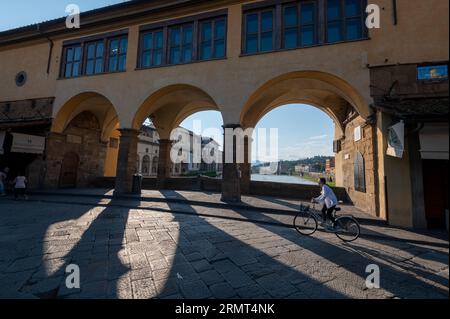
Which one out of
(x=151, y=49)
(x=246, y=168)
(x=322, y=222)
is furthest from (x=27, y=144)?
(x=322, y=222)

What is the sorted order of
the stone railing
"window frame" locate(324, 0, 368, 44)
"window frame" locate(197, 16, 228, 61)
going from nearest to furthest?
"window frame" locate(324, 0, 368, 44), "window frame" locate(197, 16, 228, 61), the stone railing

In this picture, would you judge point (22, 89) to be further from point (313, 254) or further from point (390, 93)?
point (390, 93)

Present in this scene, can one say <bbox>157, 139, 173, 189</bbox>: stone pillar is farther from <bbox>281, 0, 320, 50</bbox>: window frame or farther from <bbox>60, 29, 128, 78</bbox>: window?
<bbox>281, 0, 320, 50</bbox>: window frame

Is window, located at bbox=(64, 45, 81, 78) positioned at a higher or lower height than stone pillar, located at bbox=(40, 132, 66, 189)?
higher

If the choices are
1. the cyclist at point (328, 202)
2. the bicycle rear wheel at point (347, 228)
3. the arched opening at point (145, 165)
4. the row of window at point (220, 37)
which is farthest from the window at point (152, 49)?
the arched opening at point (145, 165)

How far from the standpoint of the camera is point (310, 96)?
40.8 ft

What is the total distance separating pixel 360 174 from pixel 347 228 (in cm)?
449

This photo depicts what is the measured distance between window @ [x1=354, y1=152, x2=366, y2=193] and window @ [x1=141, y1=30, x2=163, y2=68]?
33.4 feet

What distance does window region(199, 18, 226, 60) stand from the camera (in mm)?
10344

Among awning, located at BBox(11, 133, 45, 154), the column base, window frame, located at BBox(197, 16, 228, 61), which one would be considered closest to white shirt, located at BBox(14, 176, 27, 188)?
awning, located at BBox(11, 133, 45, 154)

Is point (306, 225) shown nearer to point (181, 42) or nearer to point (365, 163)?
point (365, 163)

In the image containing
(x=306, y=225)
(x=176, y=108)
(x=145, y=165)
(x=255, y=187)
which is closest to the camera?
(x=306, y=225)
